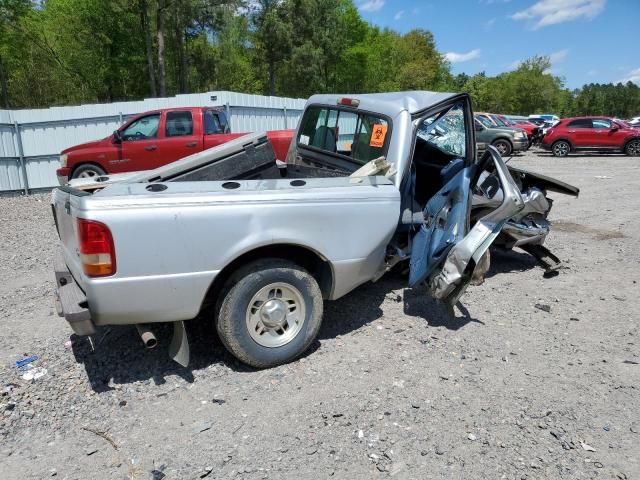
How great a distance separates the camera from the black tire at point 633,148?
783 inches

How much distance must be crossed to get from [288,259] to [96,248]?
4.18 feet

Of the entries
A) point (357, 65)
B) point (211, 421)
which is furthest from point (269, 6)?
point (211, 421)

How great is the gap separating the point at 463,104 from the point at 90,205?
333 cm

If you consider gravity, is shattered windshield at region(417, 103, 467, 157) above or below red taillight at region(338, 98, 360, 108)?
below

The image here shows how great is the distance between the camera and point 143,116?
35.7ft

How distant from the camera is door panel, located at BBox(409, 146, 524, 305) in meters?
3.62

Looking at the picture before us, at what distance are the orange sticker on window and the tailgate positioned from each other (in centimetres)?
233

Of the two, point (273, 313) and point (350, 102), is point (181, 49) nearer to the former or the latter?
point (350, 102)

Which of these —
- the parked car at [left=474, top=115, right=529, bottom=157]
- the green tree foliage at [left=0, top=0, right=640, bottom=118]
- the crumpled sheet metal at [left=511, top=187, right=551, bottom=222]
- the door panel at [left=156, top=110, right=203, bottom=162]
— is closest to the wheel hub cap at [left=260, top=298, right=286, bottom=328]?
the crumpled sheet metal at [left=511, top=187, right=551, bottom=222]

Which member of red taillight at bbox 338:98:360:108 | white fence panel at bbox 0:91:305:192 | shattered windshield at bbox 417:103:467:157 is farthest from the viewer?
white fence panel at bbox 0:91:305:192

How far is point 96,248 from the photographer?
8.86ft

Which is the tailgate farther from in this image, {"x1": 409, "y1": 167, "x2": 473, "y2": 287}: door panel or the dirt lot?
{"x1": 409, "y1": 167, "x2": 473, "y2": 287}: door panel

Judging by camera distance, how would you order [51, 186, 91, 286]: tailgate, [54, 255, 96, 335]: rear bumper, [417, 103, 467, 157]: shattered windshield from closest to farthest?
[54, 255, 96, 335]: rear bumper
[51, 186, 91, 286]: tailgate
[417, 103, 467, 157]: shattered windshield

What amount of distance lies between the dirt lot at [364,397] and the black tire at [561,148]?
1806cm
